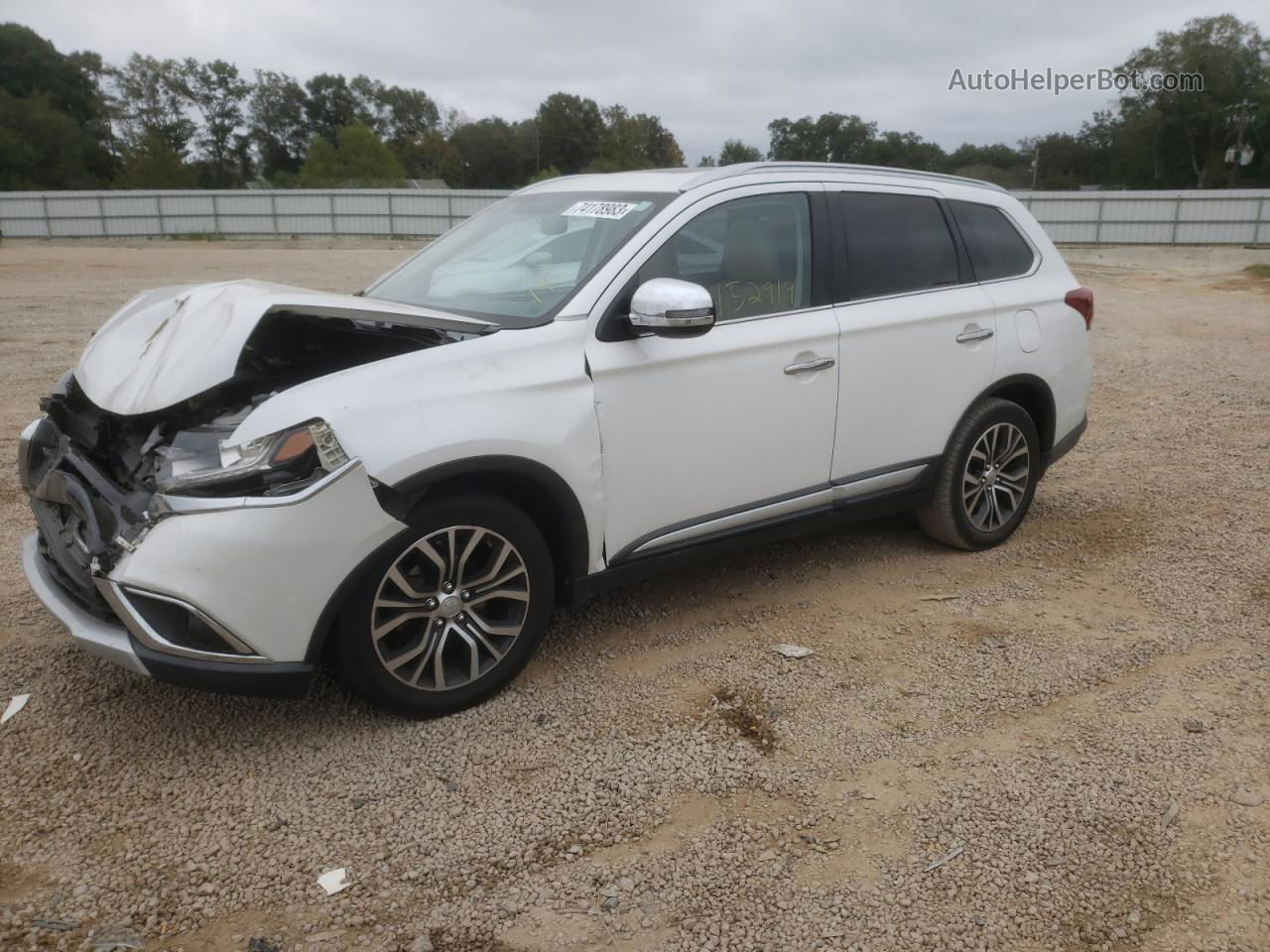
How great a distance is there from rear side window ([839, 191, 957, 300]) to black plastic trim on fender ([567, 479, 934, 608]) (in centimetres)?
95

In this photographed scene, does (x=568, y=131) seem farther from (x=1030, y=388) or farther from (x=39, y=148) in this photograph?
(x=1030, y=388)

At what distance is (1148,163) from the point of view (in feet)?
227

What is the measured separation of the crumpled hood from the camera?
3.11 m

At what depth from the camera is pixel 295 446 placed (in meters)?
2.91

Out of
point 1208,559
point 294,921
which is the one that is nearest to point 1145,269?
point 1208,559

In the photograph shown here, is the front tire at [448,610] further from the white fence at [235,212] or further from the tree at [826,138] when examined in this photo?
the tree at [826,138]

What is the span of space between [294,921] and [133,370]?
1849 millimetres

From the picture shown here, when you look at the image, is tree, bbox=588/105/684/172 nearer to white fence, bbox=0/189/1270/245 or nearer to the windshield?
white fence, bbox=0/189/1270/245

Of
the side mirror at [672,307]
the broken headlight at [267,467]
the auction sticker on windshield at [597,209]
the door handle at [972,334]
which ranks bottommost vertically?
the broken headlight at [267,467]

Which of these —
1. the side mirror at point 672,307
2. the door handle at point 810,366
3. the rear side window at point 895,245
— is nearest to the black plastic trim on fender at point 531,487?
the side mirror at point 672,307

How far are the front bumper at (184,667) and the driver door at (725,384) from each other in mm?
1229

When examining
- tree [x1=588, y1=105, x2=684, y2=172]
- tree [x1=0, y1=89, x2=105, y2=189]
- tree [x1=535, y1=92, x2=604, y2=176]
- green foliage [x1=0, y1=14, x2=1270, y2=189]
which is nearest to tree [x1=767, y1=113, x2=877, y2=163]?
green foliage [x1=0, y1=14, x2=1270, y2=189]

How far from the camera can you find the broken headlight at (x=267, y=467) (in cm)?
288

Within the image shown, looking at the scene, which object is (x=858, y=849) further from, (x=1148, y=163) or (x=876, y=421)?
(x=1148, y=163)
